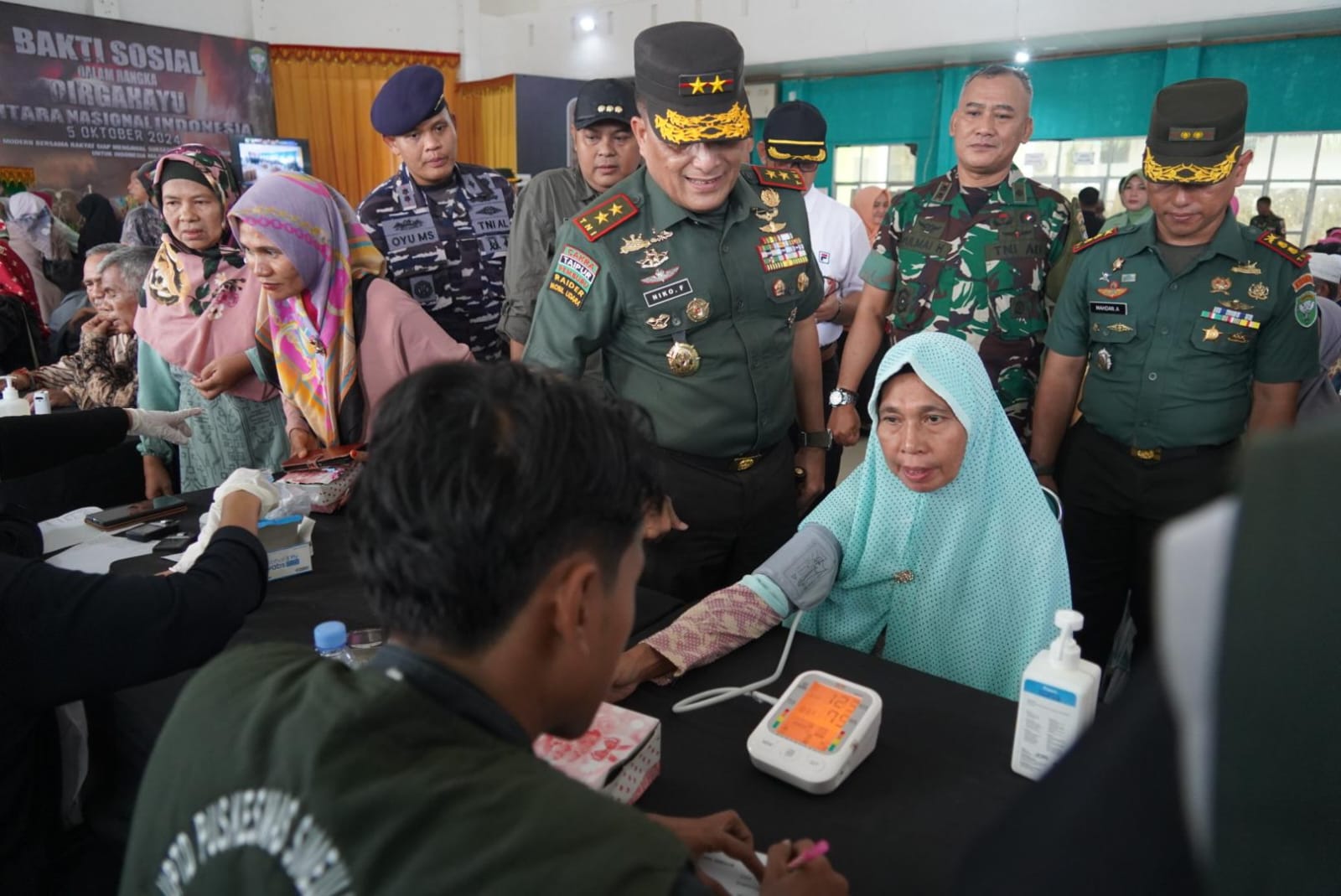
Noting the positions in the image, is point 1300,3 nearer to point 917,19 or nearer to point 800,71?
point 917,19

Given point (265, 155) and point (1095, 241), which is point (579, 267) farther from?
point (265, 155)

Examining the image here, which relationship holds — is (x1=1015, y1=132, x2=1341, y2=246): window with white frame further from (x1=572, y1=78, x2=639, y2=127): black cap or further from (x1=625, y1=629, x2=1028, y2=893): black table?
(x1=625, y1=629, x2=1028, y2=893): black table

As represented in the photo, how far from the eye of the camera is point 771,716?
114 centimetres

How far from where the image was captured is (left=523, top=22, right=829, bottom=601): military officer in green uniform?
192 cm

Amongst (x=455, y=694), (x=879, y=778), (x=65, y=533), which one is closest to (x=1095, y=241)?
(x=879, y=778)

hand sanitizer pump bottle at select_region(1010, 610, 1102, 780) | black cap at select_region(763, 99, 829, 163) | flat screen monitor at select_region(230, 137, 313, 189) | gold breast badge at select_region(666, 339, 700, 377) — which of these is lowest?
hand sanitizer pump bottle at select_region(1010, 610, 1102, 780)

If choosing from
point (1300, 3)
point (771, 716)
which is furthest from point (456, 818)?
point (1300, 3)

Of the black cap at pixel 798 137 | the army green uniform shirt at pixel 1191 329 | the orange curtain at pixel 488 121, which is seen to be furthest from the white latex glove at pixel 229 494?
the orange curtain at pixel 488 121

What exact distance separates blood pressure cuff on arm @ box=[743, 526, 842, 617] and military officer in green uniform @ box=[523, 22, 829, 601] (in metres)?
0.41

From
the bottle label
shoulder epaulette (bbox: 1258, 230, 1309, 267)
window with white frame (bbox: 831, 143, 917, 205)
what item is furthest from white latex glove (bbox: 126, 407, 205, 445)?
window with white frame (bbox: 831, 143, 917, 205)

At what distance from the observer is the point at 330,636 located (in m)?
1.31

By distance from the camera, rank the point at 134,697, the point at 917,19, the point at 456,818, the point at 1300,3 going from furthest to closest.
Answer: the point at 917,19 < the point at 1300,3 < the point at 134,697 < the point at 456,818

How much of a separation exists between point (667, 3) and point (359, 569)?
26.9ft

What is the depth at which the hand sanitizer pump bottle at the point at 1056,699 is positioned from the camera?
3.37ft
